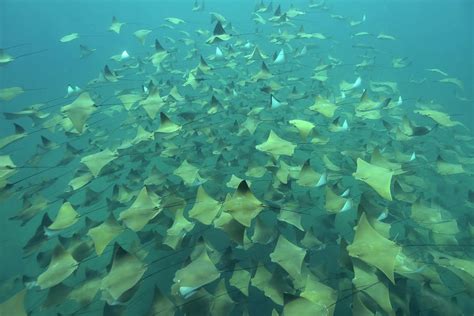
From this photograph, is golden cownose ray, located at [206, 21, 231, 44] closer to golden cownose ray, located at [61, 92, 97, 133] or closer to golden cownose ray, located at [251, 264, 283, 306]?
golden cownose ray, located at [61, 92, 97, 133]

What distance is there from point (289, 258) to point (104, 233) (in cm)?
176

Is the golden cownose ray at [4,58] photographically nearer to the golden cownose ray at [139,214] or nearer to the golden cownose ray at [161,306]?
the golden cownose ray at [139,214]

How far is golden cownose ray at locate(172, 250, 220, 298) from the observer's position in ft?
7.50

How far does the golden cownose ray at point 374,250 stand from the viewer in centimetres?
223

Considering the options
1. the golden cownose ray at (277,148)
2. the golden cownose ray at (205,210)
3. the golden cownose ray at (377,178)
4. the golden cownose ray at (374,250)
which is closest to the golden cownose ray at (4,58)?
the golden cownose ray at (205,210)

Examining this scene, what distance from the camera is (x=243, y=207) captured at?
2572mm

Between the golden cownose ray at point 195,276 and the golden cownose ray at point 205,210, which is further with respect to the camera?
the golden cownose ray at point 205,210

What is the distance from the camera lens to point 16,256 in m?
5.28

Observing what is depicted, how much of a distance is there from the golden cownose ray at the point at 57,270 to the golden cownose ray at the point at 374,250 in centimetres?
239

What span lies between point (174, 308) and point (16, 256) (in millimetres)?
4348

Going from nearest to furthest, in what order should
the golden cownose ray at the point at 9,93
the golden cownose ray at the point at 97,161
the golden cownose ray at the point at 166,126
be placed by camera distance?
1. the golden cownose ray at the point at 97,161
2. the golden cownose ray at the point at 166,126
3. the golden cownose ray at the point at 9,93

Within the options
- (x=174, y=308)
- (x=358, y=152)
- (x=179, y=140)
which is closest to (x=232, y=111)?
(x=179, y=140)

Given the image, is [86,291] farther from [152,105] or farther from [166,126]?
[152,105]

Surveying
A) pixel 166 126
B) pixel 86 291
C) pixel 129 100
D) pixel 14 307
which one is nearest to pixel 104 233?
pixel 86 291
